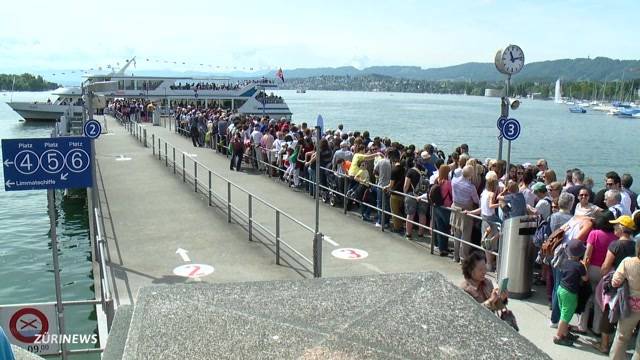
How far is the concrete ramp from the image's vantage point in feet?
8.91

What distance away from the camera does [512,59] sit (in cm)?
1165

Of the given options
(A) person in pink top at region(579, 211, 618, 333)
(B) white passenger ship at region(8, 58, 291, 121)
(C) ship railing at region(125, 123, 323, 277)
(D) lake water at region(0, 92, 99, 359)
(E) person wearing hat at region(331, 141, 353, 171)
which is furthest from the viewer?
(B) white passenger ship at region(8, 58, 291, 121)

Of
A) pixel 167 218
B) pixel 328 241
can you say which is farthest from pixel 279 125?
pixel 328 241

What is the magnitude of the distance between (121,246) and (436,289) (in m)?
9.04

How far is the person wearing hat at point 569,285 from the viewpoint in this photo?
6.79 meters

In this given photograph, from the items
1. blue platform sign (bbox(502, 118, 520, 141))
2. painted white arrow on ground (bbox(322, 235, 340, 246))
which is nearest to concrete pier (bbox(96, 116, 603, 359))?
painted white arrow on ground (bbox(322, 235, 340, 246))

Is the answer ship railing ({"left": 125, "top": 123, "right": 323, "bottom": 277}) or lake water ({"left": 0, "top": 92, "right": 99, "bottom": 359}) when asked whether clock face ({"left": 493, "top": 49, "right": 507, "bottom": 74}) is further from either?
lake water ({"left": 0, "top": 92, "right": 99, "bottom": 359})

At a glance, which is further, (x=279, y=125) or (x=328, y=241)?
(x=279, y=125)

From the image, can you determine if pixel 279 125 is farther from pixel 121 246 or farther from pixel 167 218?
pixel 121 246

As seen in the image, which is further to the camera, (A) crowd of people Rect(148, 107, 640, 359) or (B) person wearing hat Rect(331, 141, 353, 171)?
(B) person wearing hat Rect(331, 141, 353, 171)

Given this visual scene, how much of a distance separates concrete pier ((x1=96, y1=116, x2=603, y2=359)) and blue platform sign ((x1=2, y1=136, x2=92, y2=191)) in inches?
78.5

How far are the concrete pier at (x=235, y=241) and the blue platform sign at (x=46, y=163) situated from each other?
78.5 inches

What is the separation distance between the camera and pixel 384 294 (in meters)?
3.46

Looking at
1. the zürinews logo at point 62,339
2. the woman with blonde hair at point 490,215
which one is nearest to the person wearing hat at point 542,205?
the woman with blonde hair at point 490,215
